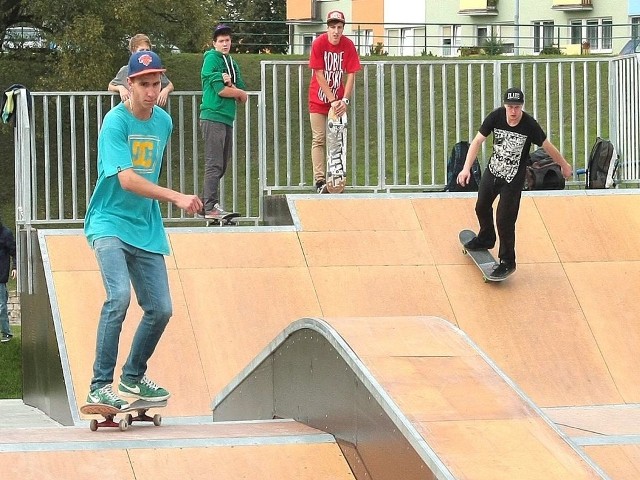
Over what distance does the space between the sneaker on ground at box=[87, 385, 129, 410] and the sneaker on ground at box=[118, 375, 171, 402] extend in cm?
15

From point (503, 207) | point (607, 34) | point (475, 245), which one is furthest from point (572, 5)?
point (503, 207)

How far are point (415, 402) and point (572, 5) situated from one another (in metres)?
60.5

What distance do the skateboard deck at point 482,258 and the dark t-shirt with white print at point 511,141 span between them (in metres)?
0.78

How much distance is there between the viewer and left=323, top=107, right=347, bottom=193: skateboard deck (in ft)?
43.0

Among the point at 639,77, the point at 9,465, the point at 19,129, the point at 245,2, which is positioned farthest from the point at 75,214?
the point at 245,2

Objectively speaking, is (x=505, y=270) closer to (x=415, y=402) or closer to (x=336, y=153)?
(x=336, y=153)

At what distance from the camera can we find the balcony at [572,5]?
6366cm

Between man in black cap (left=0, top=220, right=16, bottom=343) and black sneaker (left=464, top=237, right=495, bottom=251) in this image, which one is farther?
man in black cap (left=0, top=220, right=16, bottom=343)

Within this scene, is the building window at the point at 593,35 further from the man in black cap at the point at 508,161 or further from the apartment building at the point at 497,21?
the man in black cap at the point at 508,161

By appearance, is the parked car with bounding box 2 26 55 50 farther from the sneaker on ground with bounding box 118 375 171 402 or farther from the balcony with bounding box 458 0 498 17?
the sneaker on ground with bounding box 118 375 171 402

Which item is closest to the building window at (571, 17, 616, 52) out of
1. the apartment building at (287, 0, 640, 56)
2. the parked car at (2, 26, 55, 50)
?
the apartment building at (287, 0, 640, 56)

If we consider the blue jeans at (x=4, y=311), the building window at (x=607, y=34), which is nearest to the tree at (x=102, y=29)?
the blue jeans at (x=4, y=311)

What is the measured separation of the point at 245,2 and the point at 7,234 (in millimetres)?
61357

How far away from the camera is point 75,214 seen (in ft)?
42.7
